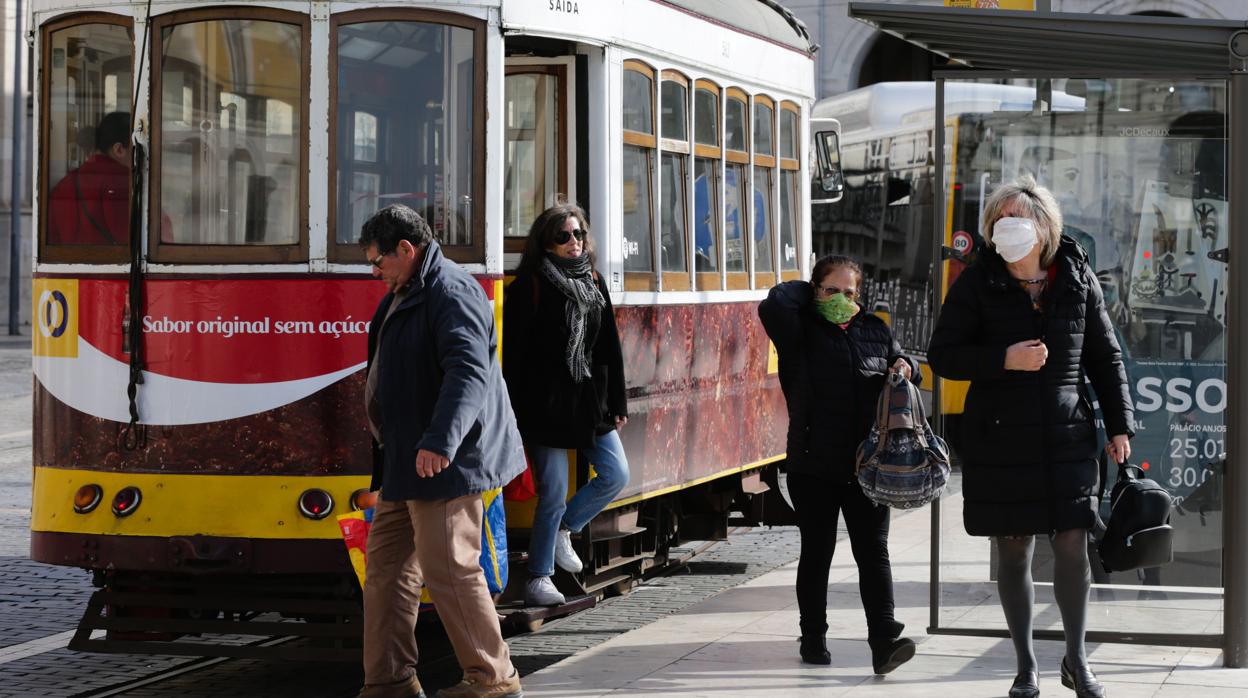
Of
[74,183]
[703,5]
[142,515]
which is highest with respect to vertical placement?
[703,5]

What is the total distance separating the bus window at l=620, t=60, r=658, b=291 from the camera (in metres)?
8.34

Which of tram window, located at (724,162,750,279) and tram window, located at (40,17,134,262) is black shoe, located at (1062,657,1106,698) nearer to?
tram window, located at (724,162,750,279)

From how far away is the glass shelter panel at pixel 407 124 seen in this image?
7266 mm

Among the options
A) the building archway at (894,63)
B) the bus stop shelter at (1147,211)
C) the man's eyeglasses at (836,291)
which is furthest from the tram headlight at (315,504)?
the building archway at (894,63)

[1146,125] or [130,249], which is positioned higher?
[1146,125]

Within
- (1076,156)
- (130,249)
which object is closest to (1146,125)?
(1076,156)

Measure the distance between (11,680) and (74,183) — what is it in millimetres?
1962

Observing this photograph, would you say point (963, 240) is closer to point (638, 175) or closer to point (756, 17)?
point (638, 175)

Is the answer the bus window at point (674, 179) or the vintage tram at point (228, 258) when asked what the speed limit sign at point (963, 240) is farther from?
the vintage tram at point (228, 258)

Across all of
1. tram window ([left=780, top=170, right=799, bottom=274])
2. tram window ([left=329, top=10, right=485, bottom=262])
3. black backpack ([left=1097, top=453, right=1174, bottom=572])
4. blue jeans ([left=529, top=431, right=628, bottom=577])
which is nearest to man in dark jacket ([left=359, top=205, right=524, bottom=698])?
tram window ([left=329, top=10, right=485, bottom=262])

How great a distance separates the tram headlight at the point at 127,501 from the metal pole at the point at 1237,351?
398 cm

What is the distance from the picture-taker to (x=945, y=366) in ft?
21.0

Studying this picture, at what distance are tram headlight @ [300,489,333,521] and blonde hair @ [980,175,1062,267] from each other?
257 cm

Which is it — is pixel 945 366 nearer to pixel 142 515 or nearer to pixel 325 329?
pixel 325 329
